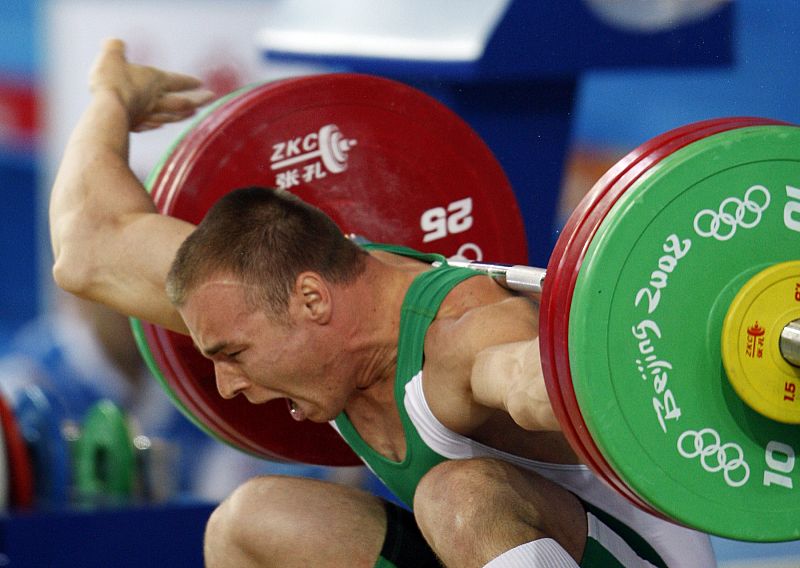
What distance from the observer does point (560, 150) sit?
7.27ft

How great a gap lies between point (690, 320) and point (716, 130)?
171 millimetres

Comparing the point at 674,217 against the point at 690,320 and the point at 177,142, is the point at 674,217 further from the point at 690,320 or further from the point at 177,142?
the point at 177,142

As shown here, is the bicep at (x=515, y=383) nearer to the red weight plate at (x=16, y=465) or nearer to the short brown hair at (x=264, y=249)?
the short brown hair at (x=264, y=249)

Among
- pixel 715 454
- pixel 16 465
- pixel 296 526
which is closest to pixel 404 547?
pixel 296 526

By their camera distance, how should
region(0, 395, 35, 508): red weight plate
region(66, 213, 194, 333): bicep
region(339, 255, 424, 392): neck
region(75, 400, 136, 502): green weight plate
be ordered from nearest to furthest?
region(339, 255, 424, 392): neck, region(66, 213, 194, 333): bicep, region(0, 395, 35, 508): red weight plate, region(75, 400, 136, 502): green weight plate

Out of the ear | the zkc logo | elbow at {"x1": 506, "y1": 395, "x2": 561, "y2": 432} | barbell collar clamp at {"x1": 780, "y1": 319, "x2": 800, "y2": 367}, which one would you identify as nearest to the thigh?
the ear

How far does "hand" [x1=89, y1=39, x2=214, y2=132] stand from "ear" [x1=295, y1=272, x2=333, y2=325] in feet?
1.74

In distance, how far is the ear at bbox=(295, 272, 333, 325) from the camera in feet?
4.52

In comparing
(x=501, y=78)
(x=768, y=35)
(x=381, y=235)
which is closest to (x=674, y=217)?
(x=381, y=235)

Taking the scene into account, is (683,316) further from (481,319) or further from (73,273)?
(73,273)

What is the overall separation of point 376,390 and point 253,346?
17 centimetres

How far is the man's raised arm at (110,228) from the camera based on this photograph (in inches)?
62.0

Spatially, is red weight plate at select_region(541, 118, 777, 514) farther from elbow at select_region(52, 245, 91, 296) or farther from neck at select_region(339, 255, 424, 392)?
elbow at select_region(52, 245, 91, 296)

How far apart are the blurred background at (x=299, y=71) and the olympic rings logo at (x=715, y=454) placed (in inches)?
41.6
